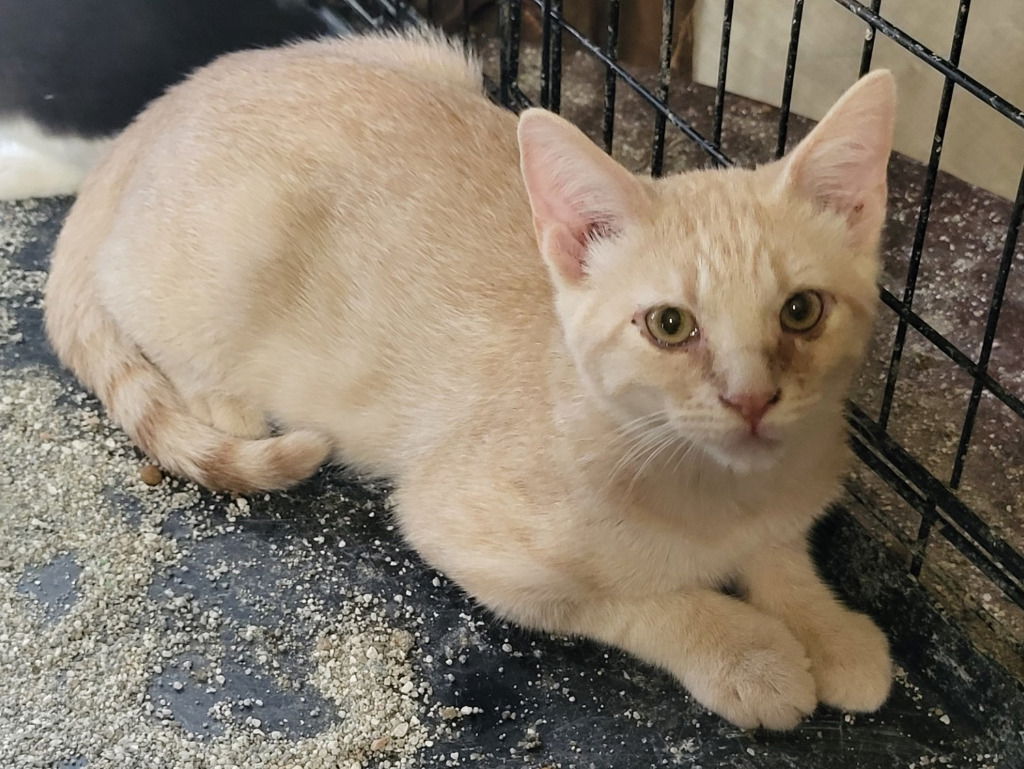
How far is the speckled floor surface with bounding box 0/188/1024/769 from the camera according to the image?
1.39 metres

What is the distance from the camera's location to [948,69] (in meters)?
1.22

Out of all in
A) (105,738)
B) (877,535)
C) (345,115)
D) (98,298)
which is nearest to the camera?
(105,738)

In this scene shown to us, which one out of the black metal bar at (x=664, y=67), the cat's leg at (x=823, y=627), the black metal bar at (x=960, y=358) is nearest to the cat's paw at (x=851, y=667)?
the cat's leg at (x=823, y=627)

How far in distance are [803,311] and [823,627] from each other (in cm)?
49

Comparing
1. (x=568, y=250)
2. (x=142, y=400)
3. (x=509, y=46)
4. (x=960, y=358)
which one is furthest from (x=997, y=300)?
(x=142, y=400)

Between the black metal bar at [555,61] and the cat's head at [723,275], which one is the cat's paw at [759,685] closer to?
the cat's head at [723,275]

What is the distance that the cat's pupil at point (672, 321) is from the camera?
118 cm

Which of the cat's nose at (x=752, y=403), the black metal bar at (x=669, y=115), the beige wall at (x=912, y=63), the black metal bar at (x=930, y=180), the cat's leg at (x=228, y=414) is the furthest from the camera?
the beige wall at (x=912, y=63)

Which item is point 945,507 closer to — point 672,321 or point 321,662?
point 672,321

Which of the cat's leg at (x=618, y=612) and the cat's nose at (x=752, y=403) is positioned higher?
the cat's nose at (x=752, y=403)

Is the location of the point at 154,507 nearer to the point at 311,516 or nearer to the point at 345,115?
the point at 311,516

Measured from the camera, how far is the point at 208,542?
1640mm

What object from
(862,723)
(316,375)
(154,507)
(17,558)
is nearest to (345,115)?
(316,375)

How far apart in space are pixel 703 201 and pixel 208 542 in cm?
85
